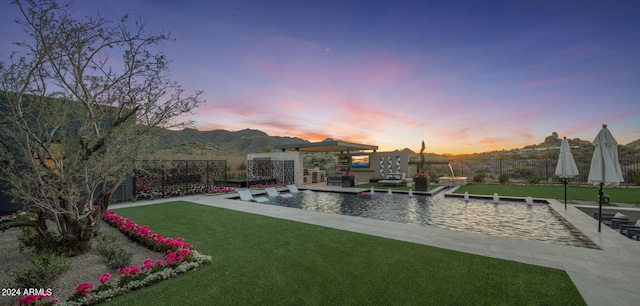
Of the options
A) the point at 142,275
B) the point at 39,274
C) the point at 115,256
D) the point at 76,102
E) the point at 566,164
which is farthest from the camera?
the point at 566,164

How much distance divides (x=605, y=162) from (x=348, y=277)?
6735mm

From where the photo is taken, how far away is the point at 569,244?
5.24m

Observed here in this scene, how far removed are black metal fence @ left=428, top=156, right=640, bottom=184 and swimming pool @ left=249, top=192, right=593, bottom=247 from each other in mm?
10108

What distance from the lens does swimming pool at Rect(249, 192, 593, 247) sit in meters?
6.07

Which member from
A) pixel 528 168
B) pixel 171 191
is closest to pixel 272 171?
pixel 171 191

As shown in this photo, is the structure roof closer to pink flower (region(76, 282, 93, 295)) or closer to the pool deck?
the pool deck

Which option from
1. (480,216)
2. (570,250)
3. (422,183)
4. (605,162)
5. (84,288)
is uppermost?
(605,162)

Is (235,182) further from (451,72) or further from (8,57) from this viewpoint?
(451,72)

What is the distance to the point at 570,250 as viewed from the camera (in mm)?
4773

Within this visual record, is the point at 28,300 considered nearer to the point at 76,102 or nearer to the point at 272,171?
the point at 76,102

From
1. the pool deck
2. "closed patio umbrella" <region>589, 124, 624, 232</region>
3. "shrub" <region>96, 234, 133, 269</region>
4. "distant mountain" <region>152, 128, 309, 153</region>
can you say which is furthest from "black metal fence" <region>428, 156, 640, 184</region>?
"distant mountain" <region>152, 128, 309, 153</region>

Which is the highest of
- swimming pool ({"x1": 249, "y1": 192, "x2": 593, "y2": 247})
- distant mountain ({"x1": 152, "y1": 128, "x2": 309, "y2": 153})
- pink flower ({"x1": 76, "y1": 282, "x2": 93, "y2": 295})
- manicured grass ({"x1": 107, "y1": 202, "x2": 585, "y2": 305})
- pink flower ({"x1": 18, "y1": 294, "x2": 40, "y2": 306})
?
distant mountain ({"x1": 152, "y1": 128, "x2": 309, "y2": 153})

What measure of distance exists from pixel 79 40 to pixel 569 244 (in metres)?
10.1

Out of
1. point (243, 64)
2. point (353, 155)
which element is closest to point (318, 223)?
point (243, 64)
